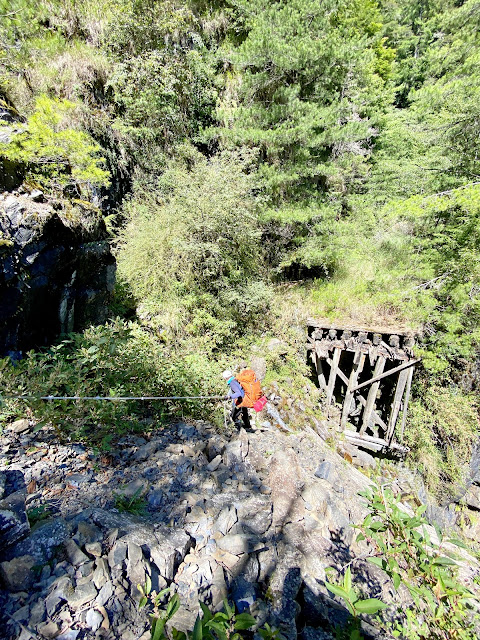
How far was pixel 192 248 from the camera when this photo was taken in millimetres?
6414

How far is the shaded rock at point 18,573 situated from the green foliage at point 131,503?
2.70 ft

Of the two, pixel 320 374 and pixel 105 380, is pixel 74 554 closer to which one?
pixel 105 380

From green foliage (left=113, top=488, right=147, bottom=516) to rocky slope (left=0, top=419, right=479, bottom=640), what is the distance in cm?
1

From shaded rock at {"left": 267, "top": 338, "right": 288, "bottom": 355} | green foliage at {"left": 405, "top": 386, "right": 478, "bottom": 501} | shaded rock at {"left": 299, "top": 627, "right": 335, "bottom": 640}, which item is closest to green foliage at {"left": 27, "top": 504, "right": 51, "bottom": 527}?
shaded rock at {"left": 299, "top": 627, "right": 335, "bottom": 640}

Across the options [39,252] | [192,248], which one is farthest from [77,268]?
[192,248]

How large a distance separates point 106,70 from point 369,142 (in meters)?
10.1

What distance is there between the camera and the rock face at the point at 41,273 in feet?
11.4

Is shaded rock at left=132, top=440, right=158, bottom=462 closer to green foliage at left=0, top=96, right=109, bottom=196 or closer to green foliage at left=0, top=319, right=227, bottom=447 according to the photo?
green foliage at left=0, top=319, right=227, bottom=447

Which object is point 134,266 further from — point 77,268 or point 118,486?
point 118,486

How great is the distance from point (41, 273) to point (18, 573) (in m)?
3.22

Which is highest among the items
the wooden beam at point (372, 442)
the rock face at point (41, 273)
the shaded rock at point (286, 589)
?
the rock face at point (41, 273)

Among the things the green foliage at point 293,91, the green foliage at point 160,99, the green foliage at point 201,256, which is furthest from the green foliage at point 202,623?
the green foliage at point 160,99

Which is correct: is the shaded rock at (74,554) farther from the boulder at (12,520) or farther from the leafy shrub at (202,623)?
the leafy shrub at (202,623)

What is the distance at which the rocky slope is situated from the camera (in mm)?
1758
